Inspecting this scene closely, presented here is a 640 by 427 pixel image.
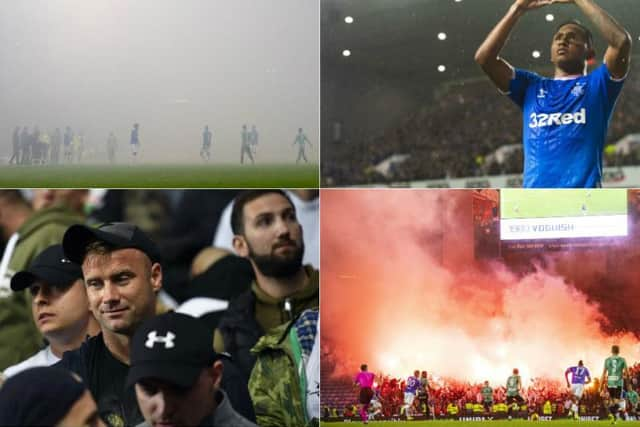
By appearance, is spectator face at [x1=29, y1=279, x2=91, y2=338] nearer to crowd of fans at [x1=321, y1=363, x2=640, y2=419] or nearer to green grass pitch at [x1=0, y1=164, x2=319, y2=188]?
green grass pitch at [x1=0, y1=164, x2=319, y2=188]

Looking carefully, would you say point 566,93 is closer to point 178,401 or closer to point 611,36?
point 611,36

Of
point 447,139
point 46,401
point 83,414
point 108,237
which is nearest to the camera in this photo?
point 46,401

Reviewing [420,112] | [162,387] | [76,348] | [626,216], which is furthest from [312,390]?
[626,216]

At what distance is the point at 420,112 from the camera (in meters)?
4.07

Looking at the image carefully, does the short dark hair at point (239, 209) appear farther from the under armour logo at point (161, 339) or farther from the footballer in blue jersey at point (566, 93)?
the footballer in blue jersey at point (566, 93)

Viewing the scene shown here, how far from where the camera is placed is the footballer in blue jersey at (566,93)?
4023mm

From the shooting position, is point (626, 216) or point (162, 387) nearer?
point (162, 387)

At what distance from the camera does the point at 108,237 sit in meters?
3.96

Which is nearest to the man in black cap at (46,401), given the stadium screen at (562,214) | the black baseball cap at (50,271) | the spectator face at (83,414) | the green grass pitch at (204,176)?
the spectator face at (83,414)

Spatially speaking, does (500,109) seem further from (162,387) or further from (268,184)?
(162,387)

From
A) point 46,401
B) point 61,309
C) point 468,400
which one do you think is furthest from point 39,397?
point 468,400

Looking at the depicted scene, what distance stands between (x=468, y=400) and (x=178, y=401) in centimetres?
125

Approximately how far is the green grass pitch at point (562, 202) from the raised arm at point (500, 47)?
48 cm

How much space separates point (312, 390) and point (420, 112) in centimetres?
129
